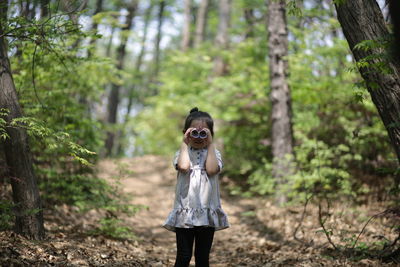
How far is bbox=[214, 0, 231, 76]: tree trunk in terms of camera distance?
1342 centimetres

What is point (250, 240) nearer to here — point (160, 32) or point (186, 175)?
point (186, 175)

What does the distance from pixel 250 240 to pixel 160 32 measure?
61.9 feet

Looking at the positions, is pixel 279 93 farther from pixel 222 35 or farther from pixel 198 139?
pixel 222 35

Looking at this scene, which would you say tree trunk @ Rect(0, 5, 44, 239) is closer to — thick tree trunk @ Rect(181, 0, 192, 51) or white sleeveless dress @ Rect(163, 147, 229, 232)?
white sleeveless dress @ Rect(163, 147, 229, 232)

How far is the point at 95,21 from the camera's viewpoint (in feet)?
21.6

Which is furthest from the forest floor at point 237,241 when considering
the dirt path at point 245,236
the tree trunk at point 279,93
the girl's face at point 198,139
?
the girl's face at point 198,139

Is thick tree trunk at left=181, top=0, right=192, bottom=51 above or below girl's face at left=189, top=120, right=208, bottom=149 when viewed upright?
above

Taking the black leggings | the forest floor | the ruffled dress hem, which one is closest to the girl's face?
the ruffled dress hem

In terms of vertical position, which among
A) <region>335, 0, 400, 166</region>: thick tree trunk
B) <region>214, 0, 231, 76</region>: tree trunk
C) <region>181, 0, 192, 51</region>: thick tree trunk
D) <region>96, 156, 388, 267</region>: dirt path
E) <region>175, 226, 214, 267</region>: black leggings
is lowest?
<region>96, 156, 388, 267</region>: dirt path

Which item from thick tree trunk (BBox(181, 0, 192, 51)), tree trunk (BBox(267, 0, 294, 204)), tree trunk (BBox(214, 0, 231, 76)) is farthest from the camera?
thick tree trunk (BBox(181, 0, 192, 51))

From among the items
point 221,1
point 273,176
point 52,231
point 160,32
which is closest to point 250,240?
point 273,176

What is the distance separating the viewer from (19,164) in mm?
4363

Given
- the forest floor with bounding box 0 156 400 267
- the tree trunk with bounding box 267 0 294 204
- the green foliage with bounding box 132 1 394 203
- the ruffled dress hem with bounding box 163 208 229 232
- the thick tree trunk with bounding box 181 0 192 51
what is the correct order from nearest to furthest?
1. the ruffled dress hem with bounding box 163 208 229 232
2. the forest floor with bounding box 0 156 400 267
3. the green foliage with bounding box 132 1 394 203
4. the tree trunk with bounding box 267 0 294 204
5. the thick tree trunk with bounding box 181 0 192 51

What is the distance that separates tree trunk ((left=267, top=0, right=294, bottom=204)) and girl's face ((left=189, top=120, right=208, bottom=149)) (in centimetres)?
469
